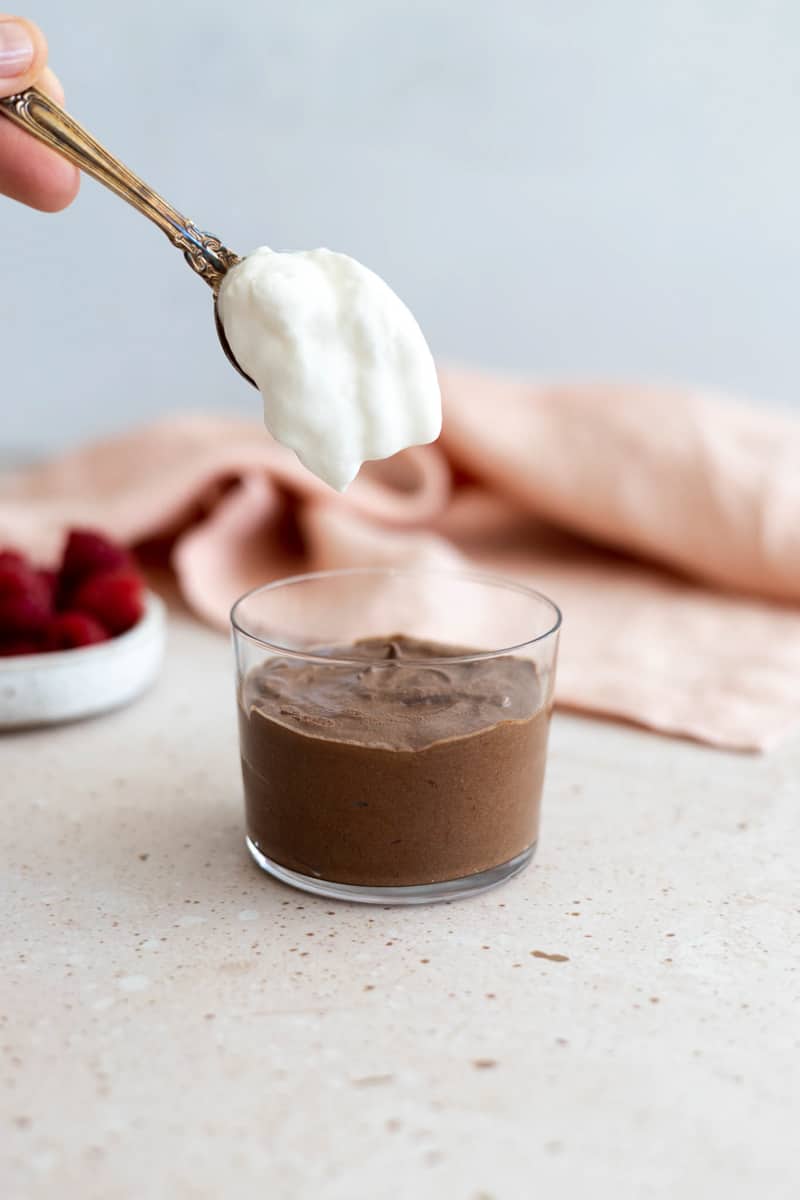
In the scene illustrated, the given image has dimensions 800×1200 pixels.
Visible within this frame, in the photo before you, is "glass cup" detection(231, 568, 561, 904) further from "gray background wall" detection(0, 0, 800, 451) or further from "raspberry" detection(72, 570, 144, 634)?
"gray background wall" detection(0, 0, 800, 451)

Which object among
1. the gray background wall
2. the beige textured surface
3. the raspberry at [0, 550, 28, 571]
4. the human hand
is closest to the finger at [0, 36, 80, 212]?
the human hand

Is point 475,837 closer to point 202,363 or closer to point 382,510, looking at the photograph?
point 382,510

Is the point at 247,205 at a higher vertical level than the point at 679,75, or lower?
lower

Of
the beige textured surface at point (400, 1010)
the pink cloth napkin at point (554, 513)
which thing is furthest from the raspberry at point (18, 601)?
the pink cloth napkin at point (554, 513)

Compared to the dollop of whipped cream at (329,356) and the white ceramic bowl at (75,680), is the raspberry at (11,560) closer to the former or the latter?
the white ceramic bowl at (75,680)

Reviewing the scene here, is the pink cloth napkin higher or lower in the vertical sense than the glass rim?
lower

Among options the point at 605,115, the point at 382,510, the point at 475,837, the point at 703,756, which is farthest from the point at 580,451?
the point at 475,837

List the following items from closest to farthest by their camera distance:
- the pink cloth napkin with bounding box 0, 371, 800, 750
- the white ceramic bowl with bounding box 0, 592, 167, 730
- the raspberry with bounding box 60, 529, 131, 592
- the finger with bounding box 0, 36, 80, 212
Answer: the finger with bounding box 0, 36, 80, 212 < the white ceramic bowl with bounding box 0, 592, 167, 730 < the raspberry with bounding box 60, 529, 131, 592 < the pink cloth napkin with bounding box 0, 371, 800, 750

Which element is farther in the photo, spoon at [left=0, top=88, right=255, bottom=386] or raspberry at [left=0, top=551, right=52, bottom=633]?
raspberry at [left=0, top=551, right=52, bottom=633]
